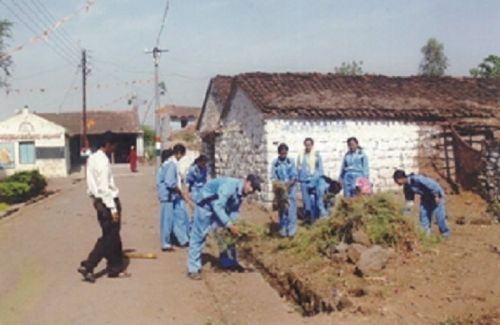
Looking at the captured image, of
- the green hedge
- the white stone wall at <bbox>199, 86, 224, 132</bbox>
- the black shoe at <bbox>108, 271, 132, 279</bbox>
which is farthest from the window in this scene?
the black shoe at <bbox>108, 271, 132, 279</bbox>

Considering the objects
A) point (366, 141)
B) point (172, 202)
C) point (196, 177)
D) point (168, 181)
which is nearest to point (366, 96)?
point (366, 141)

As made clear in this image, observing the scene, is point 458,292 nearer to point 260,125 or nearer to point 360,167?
point 360,167

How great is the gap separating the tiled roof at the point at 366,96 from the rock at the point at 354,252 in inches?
331

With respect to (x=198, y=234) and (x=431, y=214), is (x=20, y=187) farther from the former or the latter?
(x=431, y=214)

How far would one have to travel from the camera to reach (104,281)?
9.07m

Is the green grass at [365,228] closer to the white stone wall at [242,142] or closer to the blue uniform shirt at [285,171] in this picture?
the blue uniform shirt at [285,171]

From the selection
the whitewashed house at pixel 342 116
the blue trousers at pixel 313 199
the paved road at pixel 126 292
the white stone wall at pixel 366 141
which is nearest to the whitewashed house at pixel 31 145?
the whitewashed house at pixel 342 116

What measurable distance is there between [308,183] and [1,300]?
22.6ft

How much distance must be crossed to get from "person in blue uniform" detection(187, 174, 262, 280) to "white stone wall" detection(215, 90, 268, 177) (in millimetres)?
7705

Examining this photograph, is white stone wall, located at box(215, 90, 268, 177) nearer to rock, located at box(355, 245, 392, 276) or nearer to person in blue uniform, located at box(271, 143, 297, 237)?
person in blue uniform, located at box(271, 143, 297, 237)

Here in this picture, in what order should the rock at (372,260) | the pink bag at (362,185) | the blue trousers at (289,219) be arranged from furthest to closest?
the blue trousers at (289,219) → the pink bag at (362,185) → the rock at (372,260)

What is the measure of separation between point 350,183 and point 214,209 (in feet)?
16.6

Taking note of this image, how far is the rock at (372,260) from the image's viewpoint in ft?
26.6

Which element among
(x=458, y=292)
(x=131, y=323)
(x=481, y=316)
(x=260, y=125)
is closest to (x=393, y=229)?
(x=458, y=292)
